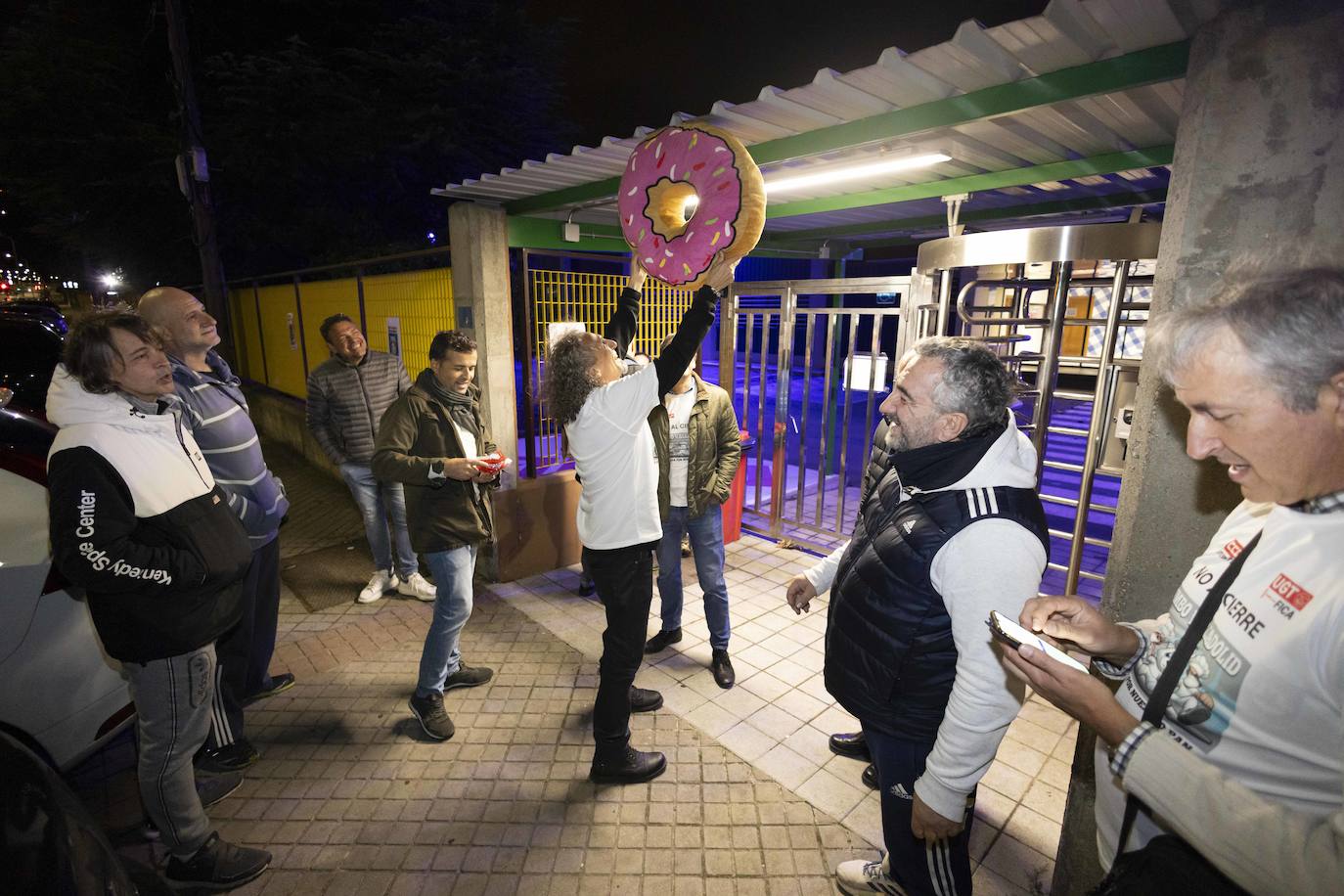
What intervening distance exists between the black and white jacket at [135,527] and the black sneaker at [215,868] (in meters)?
0.91

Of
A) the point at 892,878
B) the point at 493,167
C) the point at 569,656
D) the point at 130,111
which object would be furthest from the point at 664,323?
the point at 130,111

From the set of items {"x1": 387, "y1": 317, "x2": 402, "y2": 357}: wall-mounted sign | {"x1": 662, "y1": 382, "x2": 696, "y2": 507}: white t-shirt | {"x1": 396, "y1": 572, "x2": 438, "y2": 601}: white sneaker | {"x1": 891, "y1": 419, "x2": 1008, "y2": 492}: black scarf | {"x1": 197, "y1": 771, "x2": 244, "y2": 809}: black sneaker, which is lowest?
{"x1": 197, "y1": 771, "x2": 244, "y2": 809}: black sneaker

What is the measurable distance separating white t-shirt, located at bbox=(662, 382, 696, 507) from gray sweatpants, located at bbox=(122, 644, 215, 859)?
2.56 m

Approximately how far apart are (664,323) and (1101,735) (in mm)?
5809

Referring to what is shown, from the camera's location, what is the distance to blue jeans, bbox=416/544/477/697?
3.33m

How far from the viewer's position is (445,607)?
3.34 m

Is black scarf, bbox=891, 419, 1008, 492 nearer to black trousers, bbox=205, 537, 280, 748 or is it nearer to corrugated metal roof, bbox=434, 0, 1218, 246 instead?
corrugated metal roof, bbox=434, 0, 1218, 246

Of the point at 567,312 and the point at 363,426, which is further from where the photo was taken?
the point at 567,312

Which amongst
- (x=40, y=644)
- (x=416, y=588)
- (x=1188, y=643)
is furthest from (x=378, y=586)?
(x=1188, y=643)

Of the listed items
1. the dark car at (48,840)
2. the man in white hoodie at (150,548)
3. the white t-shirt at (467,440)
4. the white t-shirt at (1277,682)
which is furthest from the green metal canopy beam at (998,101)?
the dark car at (48,840)

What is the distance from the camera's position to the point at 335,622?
15.4 ft

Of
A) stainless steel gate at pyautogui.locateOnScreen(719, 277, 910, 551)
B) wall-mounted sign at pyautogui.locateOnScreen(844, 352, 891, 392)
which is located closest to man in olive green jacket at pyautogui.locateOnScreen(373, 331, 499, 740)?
stainless steel gate at pyautogui.locateOnScreen(719, 277, 910, 551)

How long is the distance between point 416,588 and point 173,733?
9.18 ft

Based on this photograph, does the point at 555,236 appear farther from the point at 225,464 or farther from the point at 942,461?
the point at 942,461
